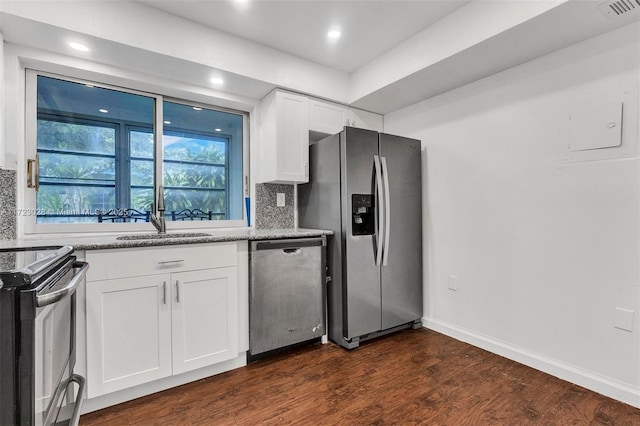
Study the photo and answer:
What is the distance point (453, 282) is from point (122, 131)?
302 cm

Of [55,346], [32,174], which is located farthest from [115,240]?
[55,346]

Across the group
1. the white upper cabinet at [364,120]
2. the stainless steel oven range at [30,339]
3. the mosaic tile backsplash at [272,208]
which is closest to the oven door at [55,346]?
the stainless steel oven range at [30,339]

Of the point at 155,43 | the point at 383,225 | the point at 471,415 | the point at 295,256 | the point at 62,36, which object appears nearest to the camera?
the point at 471,415

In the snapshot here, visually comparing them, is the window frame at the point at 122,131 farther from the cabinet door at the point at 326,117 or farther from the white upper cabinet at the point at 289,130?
the cabinet door at the point at 326,117

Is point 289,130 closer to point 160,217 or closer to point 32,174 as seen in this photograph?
point 160,217

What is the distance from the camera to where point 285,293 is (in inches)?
90.4

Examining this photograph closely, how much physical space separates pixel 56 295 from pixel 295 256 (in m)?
1.60

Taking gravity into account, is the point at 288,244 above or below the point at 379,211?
below

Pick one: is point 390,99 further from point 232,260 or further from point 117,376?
point 117,376

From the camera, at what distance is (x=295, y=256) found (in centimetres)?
234

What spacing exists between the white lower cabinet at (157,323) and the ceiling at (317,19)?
5.29ft

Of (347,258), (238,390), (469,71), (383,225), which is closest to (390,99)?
(469,71)

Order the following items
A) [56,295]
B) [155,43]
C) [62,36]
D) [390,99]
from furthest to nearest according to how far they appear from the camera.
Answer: [390,99]
[155,43]
[62,36]
[56,295]

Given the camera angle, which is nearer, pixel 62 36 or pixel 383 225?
pixel 62 36
